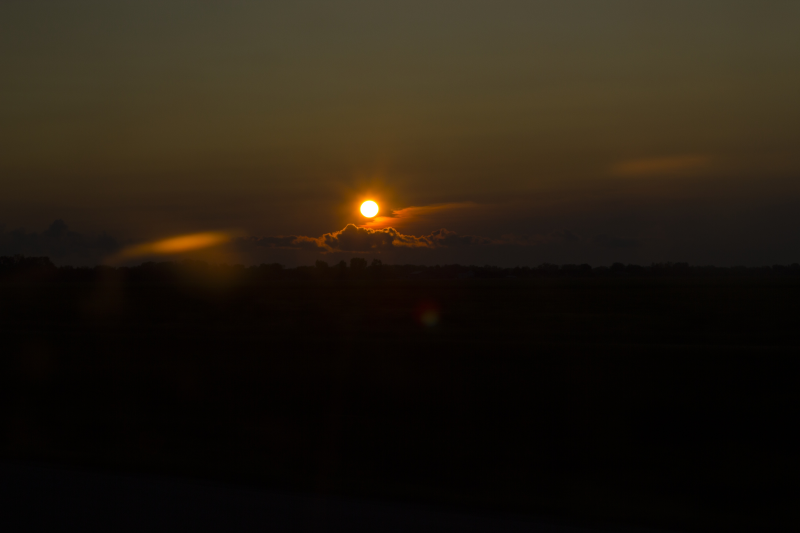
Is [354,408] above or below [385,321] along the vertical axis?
below

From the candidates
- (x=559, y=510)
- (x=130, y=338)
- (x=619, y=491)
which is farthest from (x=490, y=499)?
(x=130, y=338)

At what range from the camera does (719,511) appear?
181 inches

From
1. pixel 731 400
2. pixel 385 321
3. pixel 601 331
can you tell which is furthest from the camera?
pixel 385 321

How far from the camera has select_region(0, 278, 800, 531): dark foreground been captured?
499cm

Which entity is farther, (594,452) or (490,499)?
(594,452)

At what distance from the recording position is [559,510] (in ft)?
14.9

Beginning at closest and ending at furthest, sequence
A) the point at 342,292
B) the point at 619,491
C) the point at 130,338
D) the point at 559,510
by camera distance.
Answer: the point at 559,510
the point at 619,491
the point at 130,338
the point at 342,292

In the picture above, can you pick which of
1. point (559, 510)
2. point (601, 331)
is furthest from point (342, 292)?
point (559, 510)

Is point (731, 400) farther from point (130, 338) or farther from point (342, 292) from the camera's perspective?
point (342, 292)

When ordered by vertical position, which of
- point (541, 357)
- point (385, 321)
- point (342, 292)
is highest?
point (342, 292)

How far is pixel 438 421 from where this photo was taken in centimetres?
716

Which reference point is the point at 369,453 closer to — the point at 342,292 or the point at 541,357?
the point at 541,357

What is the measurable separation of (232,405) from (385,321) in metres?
11.4

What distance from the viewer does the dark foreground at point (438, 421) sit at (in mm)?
4988
